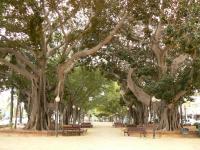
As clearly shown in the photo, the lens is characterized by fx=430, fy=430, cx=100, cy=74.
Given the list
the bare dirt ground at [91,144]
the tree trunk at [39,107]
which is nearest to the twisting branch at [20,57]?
the tree trunk at [39,107]

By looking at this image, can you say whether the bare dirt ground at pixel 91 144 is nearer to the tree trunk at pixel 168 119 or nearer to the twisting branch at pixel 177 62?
the tree trunk at pixel 168 119

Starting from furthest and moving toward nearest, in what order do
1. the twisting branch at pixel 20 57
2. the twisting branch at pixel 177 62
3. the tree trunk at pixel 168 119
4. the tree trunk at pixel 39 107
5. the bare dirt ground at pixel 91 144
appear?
the twisting branch at pixel 177 62 → the tree trunk at pixel 168 119 → the tree trunk at pixel 39 107 → the twisting branch at pixel 20 57 → the bare dirt ground at pixel 91 144

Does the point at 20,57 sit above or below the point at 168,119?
above

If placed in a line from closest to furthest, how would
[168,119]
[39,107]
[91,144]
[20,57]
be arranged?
[91,144] → [20,57] → [39,107] → [168,119]

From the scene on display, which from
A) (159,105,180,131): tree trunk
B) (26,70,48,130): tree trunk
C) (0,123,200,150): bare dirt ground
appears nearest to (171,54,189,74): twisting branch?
(159,105,180,131): tree trunk

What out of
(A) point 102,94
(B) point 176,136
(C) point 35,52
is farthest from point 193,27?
(A) point 102,94

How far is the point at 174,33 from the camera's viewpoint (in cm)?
2445

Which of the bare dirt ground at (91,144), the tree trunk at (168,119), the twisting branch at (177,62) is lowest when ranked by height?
the bare dirt ground at (91,144)

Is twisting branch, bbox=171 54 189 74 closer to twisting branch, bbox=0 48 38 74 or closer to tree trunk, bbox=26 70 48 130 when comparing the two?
tree trunk, bbox=26 70 48 130

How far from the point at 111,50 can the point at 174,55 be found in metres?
5.38

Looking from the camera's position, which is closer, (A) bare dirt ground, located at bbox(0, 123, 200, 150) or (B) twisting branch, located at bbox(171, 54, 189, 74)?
(A) bare dirt ground, located at bbox(0, 123, 200, 150)

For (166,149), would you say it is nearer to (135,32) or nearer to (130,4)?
(130,4)

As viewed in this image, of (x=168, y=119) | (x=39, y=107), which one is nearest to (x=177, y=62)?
(x=168, y=119)

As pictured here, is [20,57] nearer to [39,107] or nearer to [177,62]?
[39,107]
